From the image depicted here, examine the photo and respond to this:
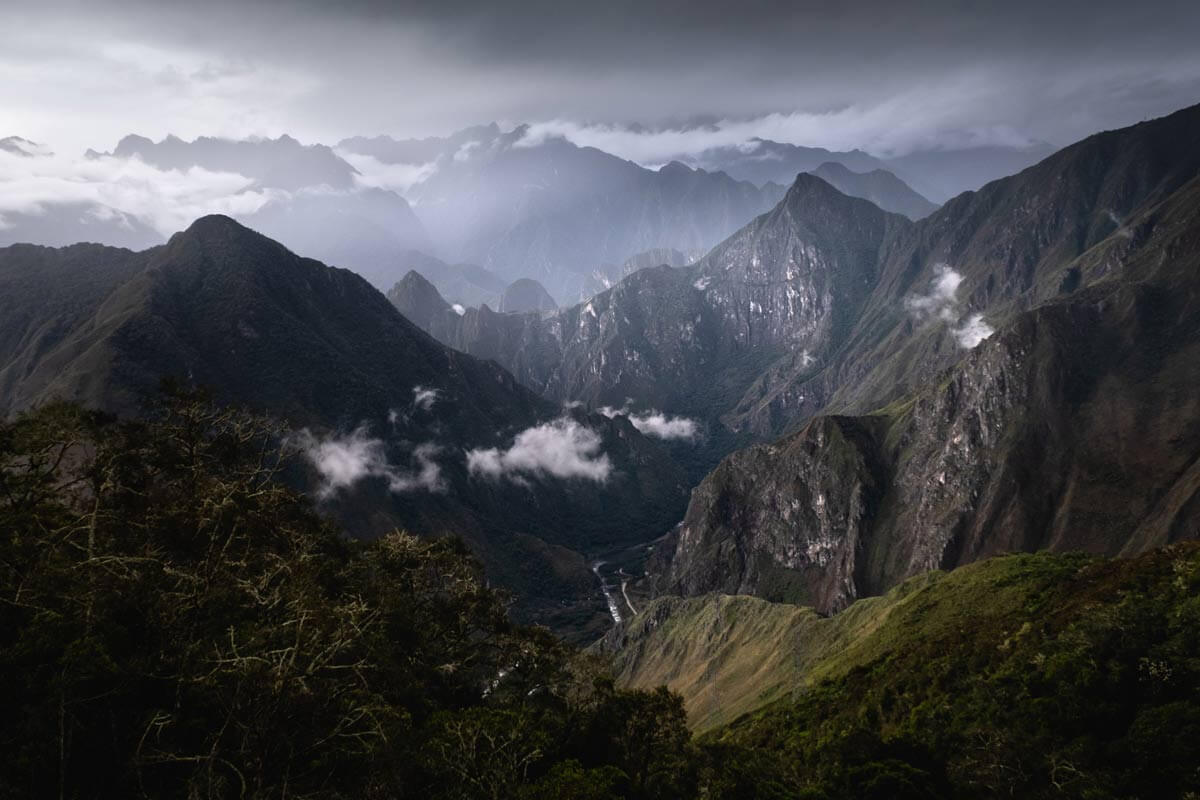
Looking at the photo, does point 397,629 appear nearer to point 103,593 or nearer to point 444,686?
point 444,686

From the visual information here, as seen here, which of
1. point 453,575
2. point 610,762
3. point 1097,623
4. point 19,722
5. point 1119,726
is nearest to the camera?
point 19,722

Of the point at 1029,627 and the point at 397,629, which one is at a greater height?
the point at 397,629

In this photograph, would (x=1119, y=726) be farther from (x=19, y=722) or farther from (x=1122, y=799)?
(x=19, y=722)

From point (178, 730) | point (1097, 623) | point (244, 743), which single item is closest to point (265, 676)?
point (244, 743)

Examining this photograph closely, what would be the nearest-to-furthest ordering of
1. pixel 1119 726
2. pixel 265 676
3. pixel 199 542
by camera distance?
pixel 265 676 < pixel 199 542 < pixel 1119 726

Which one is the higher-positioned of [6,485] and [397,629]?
[6,485]

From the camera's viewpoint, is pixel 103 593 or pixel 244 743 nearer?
pixel 244 743

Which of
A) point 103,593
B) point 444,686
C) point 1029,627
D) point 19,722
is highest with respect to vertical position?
point 103,593

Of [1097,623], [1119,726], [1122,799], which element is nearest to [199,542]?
[1122,799]

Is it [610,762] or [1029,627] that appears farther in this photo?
[1029,627]
